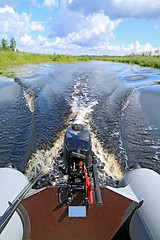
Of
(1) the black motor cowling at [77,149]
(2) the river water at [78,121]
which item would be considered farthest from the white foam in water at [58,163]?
(1) the black motor cowling at [77,149]

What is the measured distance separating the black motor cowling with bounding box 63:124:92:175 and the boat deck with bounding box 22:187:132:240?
1.34ft

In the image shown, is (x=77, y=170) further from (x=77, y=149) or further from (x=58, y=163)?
(x=58, y=163)

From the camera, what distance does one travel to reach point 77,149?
2006 millimetres

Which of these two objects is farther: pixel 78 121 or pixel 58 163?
pixel 78 121

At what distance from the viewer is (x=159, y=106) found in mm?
6680

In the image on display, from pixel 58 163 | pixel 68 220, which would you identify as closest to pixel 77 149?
pixel 68 220

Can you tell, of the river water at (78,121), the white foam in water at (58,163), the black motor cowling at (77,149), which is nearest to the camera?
the black motor cowling at (77,149)

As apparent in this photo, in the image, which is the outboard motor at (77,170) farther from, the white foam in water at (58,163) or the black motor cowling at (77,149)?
the white foam in water at (58,163)

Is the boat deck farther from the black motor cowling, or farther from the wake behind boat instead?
the black motor cowling

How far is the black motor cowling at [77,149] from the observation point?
5.92 feet

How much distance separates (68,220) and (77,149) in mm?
784

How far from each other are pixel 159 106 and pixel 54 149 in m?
5.20

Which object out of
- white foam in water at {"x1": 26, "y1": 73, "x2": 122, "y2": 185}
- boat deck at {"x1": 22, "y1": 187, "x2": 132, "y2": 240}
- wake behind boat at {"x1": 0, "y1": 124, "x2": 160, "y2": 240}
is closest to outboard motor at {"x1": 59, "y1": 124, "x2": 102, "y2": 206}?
wake behind boat at {"x1": 0, "y1": 124, "x2": 160, "y2": 240}

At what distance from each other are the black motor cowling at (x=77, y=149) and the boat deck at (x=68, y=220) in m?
0.41
